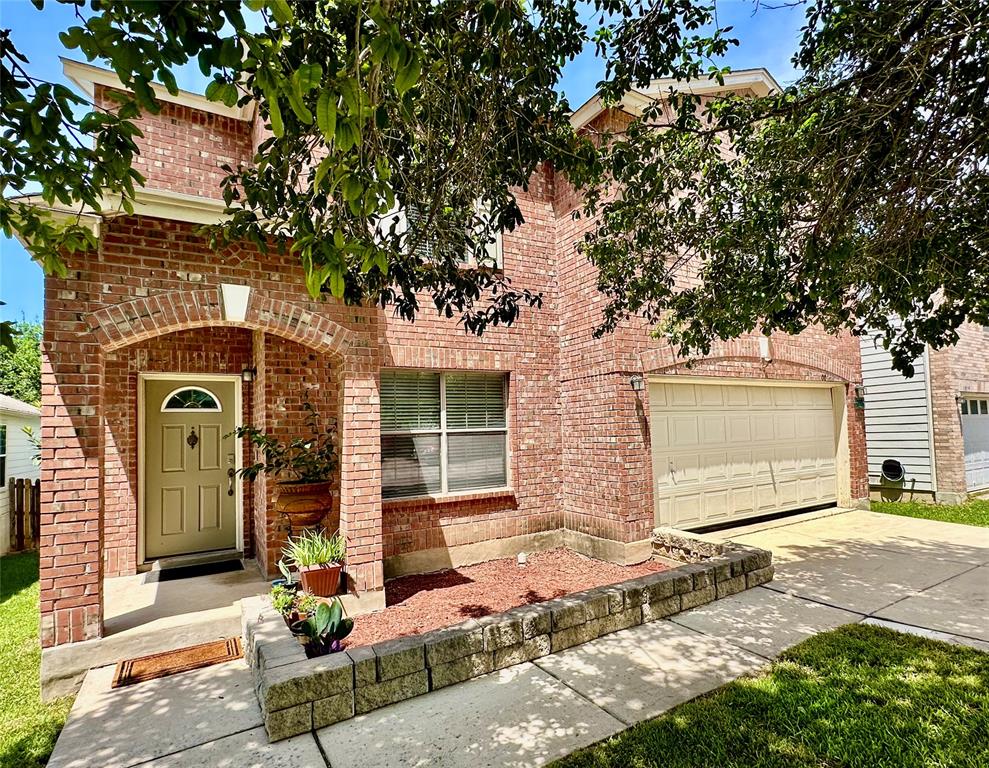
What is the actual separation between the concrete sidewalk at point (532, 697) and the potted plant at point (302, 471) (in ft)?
5.49

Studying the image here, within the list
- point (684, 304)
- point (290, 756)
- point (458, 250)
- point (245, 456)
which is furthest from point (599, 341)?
point (290, 756)

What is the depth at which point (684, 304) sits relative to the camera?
549 cm

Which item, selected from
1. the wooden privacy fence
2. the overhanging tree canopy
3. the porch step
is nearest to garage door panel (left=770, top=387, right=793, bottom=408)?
the overhanging tree canopy

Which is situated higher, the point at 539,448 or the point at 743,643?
the point at 539,448

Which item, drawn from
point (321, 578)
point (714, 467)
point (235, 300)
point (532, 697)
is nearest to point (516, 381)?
point (714, 467)

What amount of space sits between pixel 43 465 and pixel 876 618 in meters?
7.20

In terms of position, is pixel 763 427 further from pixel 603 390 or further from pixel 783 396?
pixel 603 390

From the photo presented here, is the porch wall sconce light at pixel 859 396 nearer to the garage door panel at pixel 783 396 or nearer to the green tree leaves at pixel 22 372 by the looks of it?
the garage door panel at pixel 783 396

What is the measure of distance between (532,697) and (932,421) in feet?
36.8

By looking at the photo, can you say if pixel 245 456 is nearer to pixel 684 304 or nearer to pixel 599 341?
pixel 599 341

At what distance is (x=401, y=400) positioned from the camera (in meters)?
6.57

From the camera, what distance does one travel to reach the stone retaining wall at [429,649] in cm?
316

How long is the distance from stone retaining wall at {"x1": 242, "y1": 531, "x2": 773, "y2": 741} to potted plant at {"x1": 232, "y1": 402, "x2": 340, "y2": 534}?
3.85 ft

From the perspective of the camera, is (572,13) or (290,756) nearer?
(290,756)
